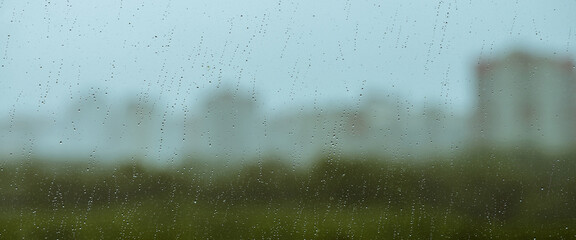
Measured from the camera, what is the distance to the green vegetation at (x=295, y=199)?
2404mm

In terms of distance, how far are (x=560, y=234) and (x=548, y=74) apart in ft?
2.16

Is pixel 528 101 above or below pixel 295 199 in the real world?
above

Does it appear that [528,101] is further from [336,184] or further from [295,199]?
[295,199]

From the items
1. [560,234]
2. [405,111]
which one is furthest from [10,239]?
[560,234]

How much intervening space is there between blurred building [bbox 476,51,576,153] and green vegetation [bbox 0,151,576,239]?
81mm

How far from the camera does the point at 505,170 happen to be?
249 cm

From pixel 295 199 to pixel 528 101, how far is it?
1034mm

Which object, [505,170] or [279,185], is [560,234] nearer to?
[505,170]

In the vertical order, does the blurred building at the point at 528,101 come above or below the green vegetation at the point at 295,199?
above

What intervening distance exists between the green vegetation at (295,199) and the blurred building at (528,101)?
81mm

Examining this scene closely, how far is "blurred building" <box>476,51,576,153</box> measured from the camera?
8.21 feet

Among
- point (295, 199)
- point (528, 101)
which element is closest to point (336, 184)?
point (295, 199)

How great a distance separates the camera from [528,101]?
2.53 meters

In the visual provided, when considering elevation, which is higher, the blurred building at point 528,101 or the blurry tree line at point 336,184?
the blurred building at point 528,101
